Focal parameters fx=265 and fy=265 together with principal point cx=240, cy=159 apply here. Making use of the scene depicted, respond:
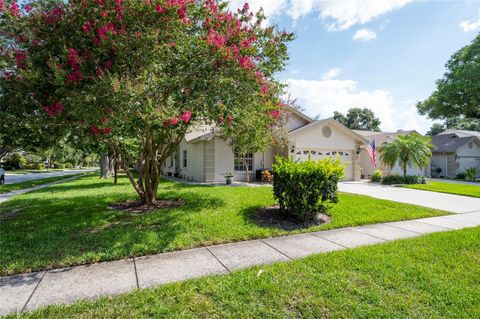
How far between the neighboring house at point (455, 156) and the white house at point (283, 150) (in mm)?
12241

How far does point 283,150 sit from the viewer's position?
18344 mm

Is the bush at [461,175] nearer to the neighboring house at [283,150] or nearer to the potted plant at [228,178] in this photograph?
the neighboring house at [283,150]

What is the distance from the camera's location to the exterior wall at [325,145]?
18.2 m

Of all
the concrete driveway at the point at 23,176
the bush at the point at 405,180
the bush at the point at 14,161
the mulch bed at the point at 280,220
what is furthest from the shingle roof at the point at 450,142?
the bush at the point at 14,161

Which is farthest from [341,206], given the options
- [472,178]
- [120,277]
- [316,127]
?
[472,178]

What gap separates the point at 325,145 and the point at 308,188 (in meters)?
13.3

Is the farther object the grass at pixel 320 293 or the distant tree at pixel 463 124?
Result: the distant tree at pixel 463 124

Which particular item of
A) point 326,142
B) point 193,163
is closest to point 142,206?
point 193,163

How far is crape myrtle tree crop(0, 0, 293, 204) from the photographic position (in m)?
4.81

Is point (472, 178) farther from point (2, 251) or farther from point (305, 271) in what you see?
point (2, 251)

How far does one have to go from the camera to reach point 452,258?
14.2 ft

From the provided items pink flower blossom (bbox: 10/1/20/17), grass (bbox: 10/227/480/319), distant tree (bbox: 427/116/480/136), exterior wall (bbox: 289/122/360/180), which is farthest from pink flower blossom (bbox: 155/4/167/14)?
distant tree (bbox: 427/116/480/136)

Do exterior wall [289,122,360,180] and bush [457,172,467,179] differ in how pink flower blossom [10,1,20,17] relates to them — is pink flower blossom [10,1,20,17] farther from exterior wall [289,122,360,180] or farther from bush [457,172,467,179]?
bush [457,172,467,179]

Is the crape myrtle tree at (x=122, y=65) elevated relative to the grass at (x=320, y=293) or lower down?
elevated
